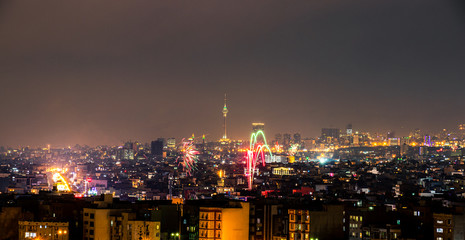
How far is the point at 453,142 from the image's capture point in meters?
112

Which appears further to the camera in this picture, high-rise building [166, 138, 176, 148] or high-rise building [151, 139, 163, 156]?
high-rise building [166, 138, 176, 148]

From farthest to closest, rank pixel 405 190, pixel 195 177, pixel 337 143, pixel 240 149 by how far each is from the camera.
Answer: pixel 337 143, pixel 240 149, pixel 195 177, pixel 405 190

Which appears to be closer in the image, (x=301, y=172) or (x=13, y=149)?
(x=301, y=172)

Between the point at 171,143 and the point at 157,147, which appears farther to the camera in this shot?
the point at 171,143

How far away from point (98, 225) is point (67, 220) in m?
1.52

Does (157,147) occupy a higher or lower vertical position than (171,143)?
lower

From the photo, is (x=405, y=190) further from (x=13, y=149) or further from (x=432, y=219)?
(x=13, y=149)

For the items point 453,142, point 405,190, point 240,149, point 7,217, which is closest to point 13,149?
point 240,149

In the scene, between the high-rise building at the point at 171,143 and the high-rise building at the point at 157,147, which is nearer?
the high-rise building at the point at 157,147

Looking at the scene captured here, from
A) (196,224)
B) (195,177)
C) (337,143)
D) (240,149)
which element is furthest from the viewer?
(337,143)

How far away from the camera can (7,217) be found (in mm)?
23625

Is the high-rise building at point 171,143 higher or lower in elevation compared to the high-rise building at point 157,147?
higher

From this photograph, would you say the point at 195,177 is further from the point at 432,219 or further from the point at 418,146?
the point at 418,146

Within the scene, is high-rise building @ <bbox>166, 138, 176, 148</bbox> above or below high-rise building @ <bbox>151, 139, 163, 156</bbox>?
above
